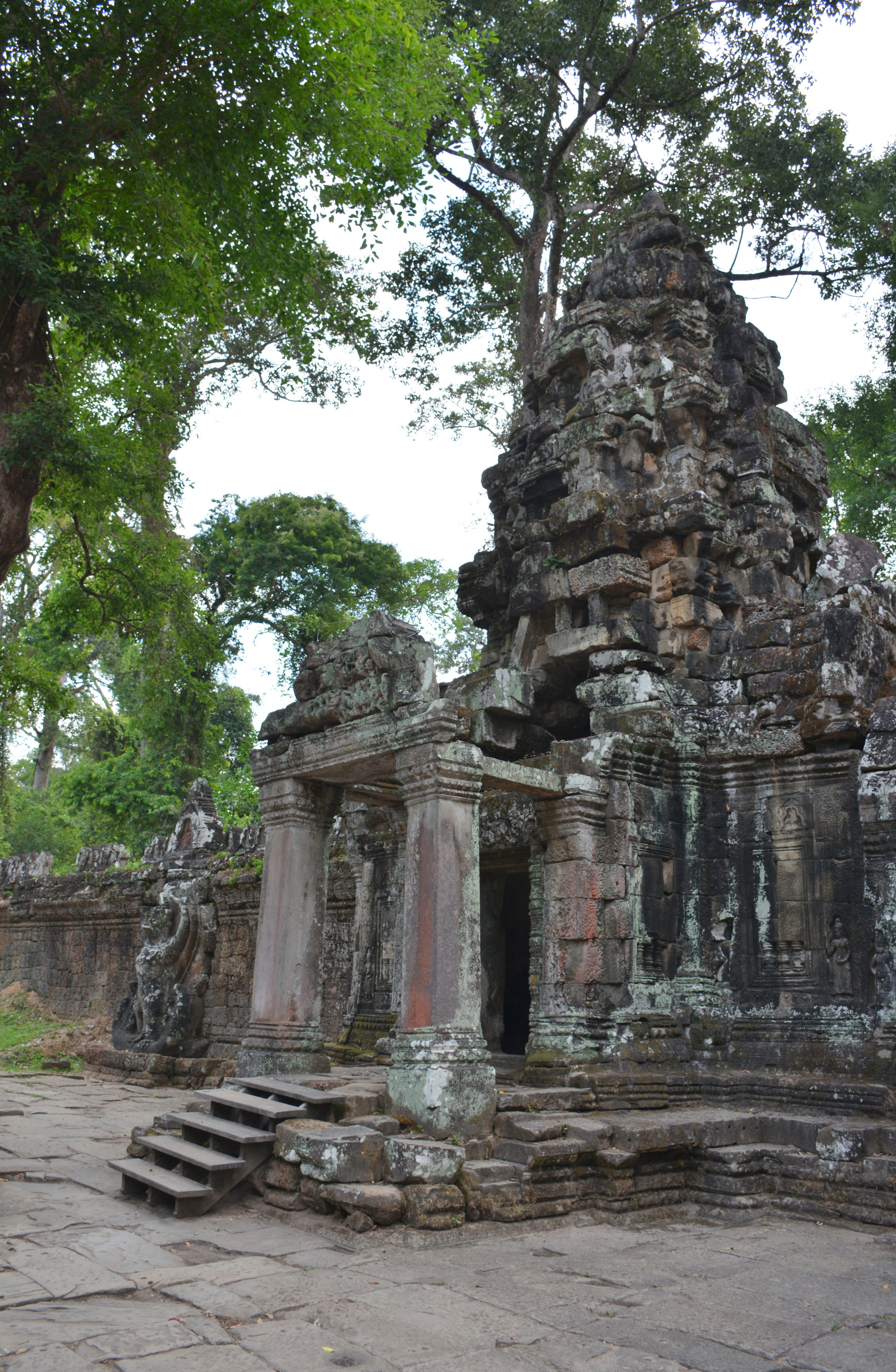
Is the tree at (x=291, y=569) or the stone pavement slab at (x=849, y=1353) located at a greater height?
the tree at (x=291, y=569)

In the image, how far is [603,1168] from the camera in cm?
565

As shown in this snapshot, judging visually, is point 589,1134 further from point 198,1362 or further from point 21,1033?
point 21,1033

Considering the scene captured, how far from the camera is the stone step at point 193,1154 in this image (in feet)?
18.2

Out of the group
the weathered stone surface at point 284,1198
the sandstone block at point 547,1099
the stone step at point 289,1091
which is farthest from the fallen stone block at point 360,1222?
the sandstone block at point 547,1099

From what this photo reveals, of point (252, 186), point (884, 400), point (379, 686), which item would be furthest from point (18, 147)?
point (884, 400)

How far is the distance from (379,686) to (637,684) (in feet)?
7.77

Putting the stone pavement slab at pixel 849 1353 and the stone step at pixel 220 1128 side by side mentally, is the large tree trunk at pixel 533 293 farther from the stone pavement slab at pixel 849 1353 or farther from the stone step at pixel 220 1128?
the stone pavement slab at pixel 849 1353

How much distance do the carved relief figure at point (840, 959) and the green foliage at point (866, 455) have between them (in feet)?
30.2

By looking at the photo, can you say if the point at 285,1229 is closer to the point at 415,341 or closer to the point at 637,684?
the point at 637,684

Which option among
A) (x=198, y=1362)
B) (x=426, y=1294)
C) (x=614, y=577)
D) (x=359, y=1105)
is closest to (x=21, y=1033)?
(x=359, y=1105)

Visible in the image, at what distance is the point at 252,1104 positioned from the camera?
599 cm

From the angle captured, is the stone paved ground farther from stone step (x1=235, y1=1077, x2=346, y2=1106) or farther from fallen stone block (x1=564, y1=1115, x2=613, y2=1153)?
stone step (x1=235, y1=1077, x2=346, y2=1106)

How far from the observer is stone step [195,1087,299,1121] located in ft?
19.2

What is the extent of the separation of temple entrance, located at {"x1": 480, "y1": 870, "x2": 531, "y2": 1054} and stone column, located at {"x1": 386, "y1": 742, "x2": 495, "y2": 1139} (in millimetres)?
2356
